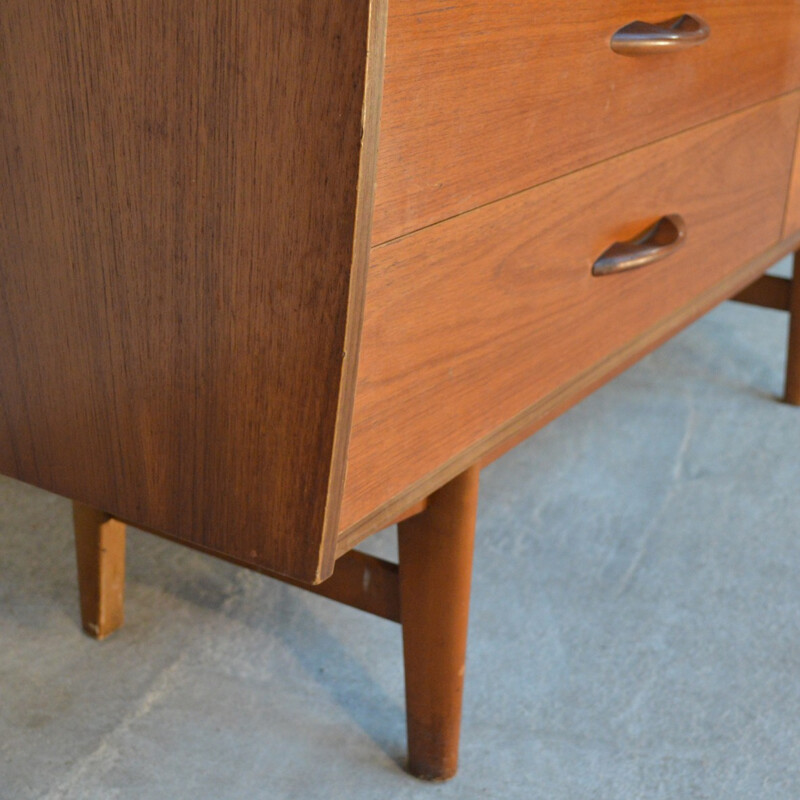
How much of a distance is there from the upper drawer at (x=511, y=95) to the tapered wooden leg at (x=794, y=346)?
2.07ft

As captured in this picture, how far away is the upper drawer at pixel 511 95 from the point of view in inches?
21.2

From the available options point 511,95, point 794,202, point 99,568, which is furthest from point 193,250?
point 794,202

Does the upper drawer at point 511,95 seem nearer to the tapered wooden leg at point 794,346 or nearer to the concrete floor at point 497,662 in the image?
the concrete floor at point 497,662

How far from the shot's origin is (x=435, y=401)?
2.14 ft

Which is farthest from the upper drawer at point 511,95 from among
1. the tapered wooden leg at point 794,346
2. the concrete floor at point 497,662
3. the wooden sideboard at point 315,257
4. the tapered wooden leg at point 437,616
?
the tapered wooden leg at point 794,346

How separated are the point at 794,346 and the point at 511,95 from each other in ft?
3.31

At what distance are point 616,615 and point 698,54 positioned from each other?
529mm

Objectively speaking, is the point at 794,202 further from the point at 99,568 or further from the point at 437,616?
the point at 99,568

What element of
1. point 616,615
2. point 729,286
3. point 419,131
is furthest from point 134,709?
point 729,286

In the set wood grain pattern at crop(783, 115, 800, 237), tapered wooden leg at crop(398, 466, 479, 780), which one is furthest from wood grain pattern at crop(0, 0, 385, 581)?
wood grain pattern at crop(783, 115, 800, 237)

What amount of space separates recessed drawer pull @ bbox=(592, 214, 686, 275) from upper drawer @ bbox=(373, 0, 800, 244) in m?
0.08

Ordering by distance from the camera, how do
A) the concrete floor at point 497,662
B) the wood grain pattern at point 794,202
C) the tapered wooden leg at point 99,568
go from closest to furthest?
the concrete floor at point 497,662, the tapered wooden leg at point 99,568, the wood grain pattern at point 794,202

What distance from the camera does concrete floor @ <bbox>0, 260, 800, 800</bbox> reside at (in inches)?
32.8

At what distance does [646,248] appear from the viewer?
33.2 inches
